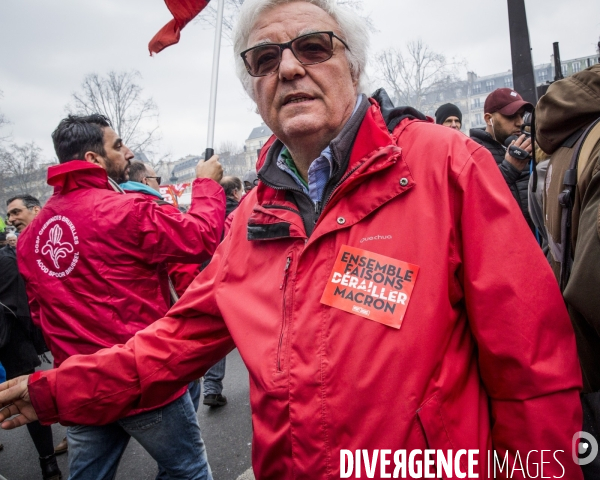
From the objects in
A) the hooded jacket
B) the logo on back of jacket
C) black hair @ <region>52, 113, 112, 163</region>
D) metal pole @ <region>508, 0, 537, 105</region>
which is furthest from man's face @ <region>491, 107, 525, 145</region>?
the logo on back of jacket

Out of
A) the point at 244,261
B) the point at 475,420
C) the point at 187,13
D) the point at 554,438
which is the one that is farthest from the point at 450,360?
the point at 187,13

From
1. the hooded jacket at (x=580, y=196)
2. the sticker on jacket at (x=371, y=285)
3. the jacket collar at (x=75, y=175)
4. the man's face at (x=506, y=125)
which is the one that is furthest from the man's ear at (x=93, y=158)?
the man's face at (x=506, y=125)

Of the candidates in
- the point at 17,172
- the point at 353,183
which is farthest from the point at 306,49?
the point at 17,172

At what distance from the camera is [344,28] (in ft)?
4.96

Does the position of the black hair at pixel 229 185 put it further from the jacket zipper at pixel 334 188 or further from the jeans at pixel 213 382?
the jacket zipper at pixel 334 188

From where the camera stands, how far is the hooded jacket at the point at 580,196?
1250 millimetres

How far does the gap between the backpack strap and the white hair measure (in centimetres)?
78

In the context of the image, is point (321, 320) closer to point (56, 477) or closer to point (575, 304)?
point (575, 304)

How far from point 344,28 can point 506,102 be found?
2.82 m

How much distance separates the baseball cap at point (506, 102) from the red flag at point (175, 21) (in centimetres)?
247

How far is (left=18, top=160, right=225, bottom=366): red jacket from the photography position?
85.2 inches

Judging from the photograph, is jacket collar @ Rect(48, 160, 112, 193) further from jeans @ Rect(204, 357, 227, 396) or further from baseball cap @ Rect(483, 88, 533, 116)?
baseball cap @ Rect(483, 88, 533, 116)

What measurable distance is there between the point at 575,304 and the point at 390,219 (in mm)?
641

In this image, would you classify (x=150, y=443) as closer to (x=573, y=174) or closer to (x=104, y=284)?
(x=104, y=284)
